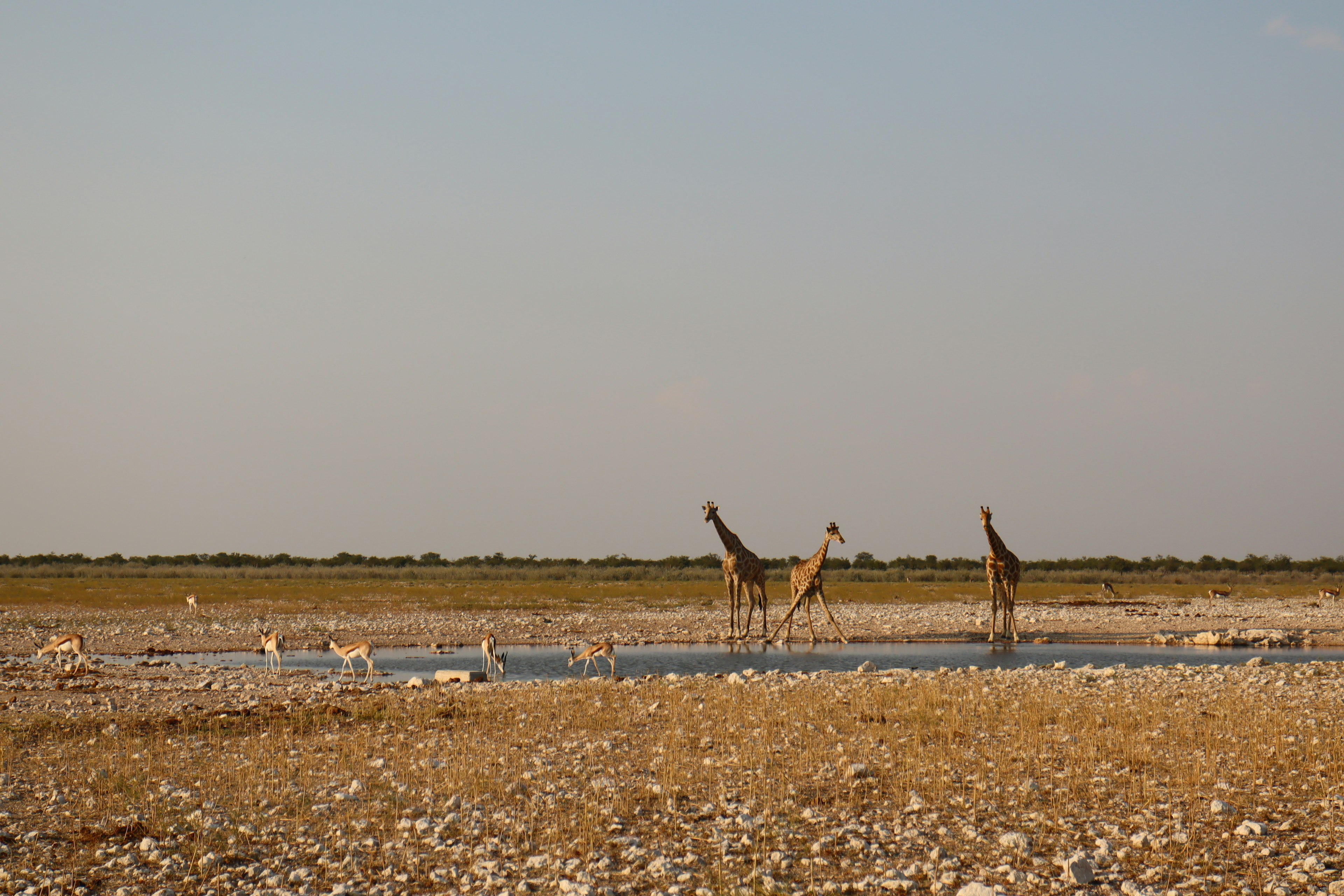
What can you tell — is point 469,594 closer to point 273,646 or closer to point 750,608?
point 750,608

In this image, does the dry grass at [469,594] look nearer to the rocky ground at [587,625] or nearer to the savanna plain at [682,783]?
the rocky ground at [587,625]

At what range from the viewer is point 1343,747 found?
41.9 feet

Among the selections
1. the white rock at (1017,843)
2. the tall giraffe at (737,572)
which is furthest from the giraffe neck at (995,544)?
the white rock at (1017,843)

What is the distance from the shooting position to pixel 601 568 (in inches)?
4163

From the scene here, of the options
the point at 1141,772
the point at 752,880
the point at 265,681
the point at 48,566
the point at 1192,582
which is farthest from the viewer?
the point at 48,566

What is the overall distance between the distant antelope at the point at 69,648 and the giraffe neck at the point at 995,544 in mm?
23123

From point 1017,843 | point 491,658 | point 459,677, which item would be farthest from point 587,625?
point 1017,843

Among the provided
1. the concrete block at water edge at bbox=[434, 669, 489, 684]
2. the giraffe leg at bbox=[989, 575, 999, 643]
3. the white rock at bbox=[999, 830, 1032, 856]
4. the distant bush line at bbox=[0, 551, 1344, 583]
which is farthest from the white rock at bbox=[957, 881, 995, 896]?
the distant bush line at bbox=[0, 551, 1344, 583]

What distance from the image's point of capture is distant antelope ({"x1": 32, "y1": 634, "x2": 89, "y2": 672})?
24.0 m

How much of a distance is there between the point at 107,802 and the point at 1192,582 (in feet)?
268

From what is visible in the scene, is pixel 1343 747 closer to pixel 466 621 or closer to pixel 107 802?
pixel 107 802

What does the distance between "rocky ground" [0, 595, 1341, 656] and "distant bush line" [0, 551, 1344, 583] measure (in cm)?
3547

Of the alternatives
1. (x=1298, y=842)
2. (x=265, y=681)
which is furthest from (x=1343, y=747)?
(x=265, y=681)

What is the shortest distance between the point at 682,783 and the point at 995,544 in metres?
22.2
